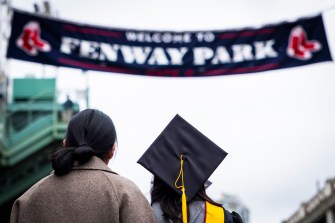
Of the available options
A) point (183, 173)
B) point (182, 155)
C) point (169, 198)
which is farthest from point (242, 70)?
point (169, 198)

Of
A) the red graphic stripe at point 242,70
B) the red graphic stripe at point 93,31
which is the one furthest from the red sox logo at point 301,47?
the red graphic stripe at point 93,31

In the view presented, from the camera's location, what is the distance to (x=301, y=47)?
34.8 ft

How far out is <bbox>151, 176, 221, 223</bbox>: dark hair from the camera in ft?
13.6

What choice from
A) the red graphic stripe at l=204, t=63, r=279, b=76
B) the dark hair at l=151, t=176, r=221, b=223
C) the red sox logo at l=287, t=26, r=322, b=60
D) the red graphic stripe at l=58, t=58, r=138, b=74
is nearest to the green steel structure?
the red graphic stripe at l=58, t=58, r=138, b=74

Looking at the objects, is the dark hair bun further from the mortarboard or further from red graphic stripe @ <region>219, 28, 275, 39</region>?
red graphic stripe @ <region>219, 28, 275, 39</region>

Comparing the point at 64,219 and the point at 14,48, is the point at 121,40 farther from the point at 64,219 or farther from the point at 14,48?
the point at 64,219

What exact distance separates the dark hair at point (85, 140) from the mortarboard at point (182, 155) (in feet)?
2.55

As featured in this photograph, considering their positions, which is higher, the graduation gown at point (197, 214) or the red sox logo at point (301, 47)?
the red sox logo at point (301, 47)

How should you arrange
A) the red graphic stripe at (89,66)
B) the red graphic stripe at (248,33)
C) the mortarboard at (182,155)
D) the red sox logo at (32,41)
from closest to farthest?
1. the mortarboard at (182,155)
2. the red sox logo at (32,41)
3. the red graphic stripe at (89,66)
4. the red graphic stripe at (248,33)

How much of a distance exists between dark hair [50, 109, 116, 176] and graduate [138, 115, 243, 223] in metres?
0.73

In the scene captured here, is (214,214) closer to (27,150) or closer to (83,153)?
(83,153)

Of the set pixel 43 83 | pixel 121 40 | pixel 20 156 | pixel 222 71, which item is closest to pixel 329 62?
pixel 222 71

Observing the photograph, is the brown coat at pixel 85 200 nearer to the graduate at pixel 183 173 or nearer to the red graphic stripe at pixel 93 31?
the graduate at pixel 183 173

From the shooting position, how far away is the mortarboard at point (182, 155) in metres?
4.43
